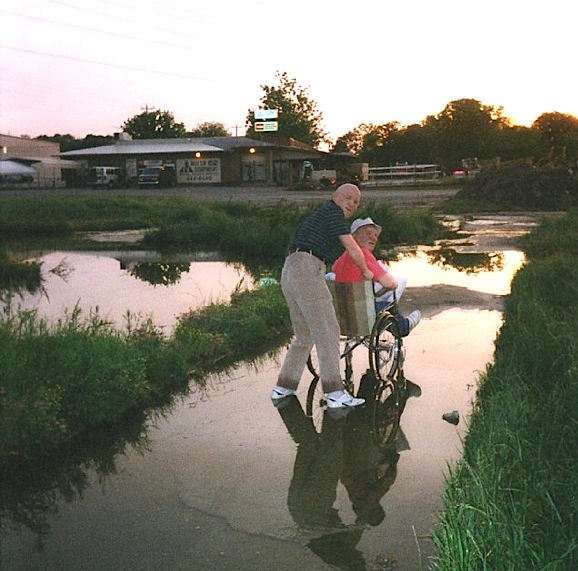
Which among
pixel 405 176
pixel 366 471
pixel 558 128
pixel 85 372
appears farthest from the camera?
pixel 558 128

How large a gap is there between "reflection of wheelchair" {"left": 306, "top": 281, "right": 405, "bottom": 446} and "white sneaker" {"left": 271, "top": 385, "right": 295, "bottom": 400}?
19 centimetres

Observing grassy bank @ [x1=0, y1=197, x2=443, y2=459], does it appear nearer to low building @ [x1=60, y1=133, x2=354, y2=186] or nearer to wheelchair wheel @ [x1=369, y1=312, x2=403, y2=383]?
wheelchair wheel @ [x1=369, y1=312, x2=403, y2=383]

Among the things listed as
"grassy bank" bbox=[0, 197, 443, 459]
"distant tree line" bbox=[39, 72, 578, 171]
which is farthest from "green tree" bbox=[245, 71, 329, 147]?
"grassy bank" bbox=[0, 197, 443, 459]

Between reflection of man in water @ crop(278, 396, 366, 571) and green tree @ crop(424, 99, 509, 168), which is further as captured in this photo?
green tree @ crop(424, 99, 509, 168)

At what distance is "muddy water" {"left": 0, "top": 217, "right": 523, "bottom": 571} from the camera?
171 inches

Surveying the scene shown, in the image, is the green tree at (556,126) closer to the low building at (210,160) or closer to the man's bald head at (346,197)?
the low building at (210,160)

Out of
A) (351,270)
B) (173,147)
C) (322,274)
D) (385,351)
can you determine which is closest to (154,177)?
(173,147)

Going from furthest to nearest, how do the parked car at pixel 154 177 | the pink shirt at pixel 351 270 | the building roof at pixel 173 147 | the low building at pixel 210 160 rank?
the low building at pixel 210 160 → the building roof at pixel 173 147 → the parked car at pixel 154 177 → the pink shirt at pixel 351 270

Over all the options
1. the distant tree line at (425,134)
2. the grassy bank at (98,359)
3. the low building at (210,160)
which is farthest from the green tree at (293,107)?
the grassy bank at (98,359)

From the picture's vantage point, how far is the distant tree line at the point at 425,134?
94375mm

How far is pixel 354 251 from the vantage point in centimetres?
691

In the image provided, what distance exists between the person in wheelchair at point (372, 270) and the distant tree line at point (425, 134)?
277ft

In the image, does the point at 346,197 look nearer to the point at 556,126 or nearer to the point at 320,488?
the point at 320,488

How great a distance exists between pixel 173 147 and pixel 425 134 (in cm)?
3481
